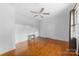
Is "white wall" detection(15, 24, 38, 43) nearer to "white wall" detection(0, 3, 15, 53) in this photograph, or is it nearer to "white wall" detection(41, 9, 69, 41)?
"white wall" detection(0, 3, 15, 53)

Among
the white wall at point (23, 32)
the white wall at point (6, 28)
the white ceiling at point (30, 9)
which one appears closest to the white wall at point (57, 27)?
the white ceiling at point (30, 9)

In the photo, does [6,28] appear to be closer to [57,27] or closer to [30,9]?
[30,9]

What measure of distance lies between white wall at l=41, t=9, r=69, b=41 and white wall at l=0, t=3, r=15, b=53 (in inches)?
36.3

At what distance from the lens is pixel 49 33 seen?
2568 mm

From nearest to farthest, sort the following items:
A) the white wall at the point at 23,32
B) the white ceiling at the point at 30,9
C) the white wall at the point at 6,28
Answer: the white ceiling at the point at 30,9 → the white wall at the point at 6,28 → the white wall at the point at 23,32

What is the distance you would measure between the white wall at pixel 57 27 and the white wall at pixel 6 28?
0.92 m

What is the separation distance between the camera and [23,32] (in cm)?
276

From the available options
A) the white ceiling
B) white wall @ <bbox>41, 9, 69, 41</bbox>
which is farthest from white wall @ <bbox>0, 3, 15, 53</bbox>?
white wall @ <bbox>41, 9, 69, 41</bbox>

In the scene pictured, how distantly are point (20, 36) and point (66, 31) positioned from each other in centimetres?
142

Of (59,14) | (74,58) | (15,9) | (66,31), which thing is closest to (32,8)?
(15,9)

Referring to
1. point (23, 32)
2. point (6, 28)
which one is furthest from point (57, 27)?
point (6, 28)

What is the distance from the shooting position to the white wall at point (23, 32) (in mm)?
2553

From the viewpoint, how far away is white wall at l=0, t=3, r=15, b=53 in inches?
90.8

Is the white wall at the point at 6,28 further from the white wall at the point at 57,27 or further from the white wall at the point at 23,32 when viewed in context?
the white wall at the point at 57,27
